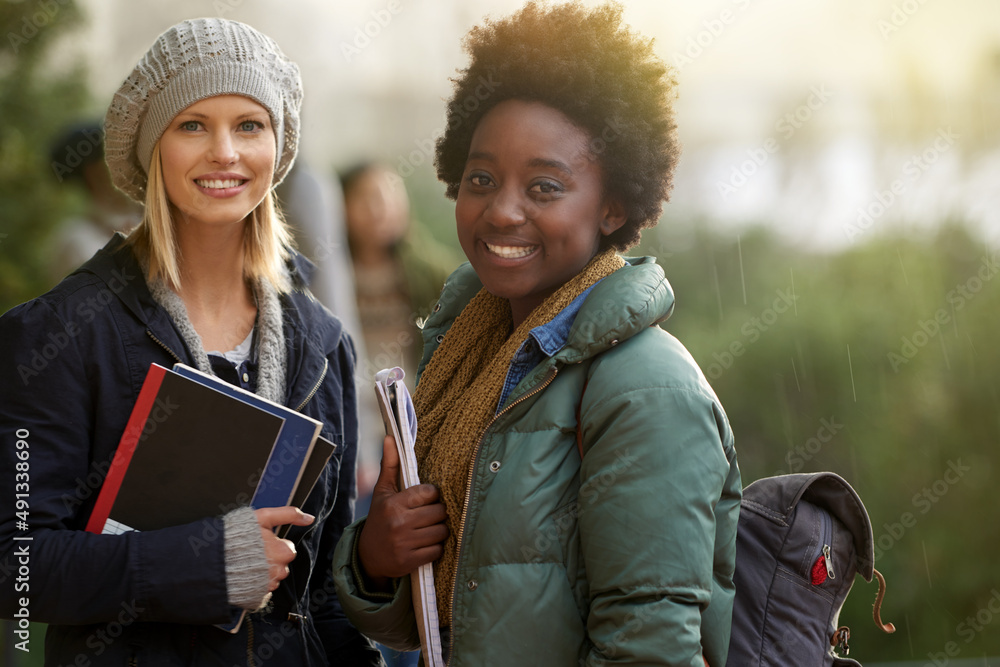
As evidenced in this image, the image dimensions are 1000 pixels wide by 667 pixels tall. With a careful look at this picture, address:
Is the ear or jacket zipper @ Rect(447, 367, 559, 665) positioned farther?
the ear

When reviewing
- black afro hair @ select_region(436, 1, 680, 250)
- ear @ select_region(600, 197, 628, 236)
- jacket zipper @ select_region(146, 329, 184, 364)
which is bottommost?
jacket zipper @ select_region(146, 329, 184, 364)

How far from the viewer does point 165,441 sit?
5.72 ft

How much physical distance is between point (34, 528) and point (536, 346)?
101cm

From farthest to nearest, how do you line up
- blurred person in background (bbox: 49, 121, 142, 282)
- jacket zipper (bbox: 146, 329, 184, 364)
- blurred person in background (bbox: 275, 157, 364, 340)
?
1. blurred person in background (bbox: 49, 121, 142, 282)
2. blurred person in background (bbox: 275, 157, 364, 340)
3. jacket zipper (bbox: 146, 329, 184, 364)

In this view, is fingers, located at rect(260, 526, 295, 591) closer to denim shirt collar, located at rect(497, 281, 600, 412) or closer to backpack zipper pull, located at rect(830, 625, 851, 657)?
denim shirt collar, located at rect(497, 281, 600, 412)

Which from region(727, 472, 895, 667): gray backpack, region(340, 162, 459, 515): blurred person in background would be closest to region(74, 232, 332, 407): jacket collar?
region(727, 472, 895, 667): gray backpack

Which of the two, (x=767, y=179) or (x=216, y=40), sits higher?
(x=767, y=179)

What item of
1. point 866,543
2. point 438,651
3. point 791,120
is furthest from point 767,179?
point 438,651

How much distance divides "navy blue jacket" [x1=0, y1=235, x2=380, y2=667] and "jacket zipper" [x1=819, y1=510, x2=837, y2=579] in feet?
3.64

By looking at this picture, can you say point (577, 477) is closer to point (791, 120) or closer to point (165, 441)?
point (165, 441)

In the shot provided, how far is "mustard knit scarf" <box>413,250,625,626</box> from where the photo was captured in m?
1.72

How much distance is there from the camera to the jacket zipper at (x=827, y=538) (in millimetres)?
1722

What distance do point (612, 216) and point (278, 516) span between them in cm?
92

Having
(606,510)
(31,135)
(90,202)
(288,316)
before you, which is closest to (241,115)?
(288,316)
